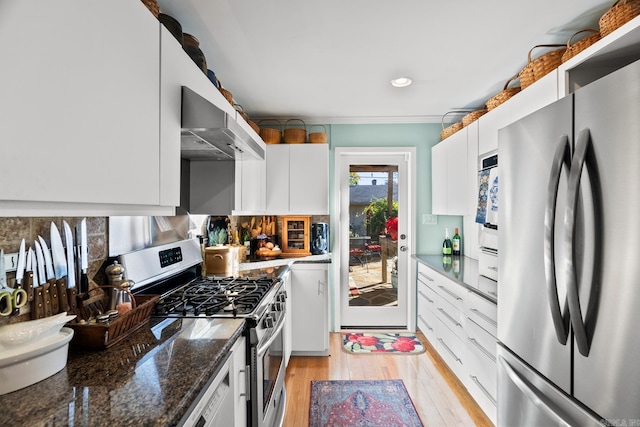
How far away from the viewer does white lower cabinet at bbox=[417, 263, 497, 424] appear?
1.96m

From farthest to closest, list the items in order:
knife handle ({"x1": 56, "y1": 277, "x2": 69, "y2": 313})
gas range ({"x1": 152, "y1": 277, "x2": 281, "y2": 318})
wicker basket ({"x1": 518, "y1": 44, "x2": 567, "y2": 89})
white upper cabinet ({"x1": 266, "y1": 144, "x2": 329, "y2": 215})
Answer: white upper cabinet ({"x1": 266, "y1": 144, "x2": 329, "y2": 215}) → wicker basket ({"x1": 518, "y1": 44, "x2": 567, "y2": 89}) → gas range ({"x1": 152, "y1": 277, "x2": 281, "y2": 318}) → knife handle ({"x1": 56, "y1": 277, "x2": 69, "y2": 313})

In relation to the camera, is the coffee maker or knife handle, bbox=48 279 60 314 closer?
knife handle, bbox=48 279 60 314

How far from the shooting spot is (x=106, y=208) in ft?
3.01

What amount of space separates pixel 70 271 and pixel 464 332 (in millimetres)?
2369

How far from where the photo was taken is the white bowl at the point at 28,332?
0.82 metres

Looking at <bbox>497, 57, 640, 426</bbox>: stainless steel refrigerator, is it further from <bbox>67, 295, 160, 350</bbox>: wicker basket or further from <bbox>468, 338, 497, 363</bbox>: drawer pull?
<bbox>67, 295, 160, 350</bbox>: wicker basket

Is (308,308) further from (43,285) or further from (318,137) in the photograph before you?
(43,285)

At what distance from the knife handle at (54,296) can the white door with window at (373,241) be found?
9.17 feet

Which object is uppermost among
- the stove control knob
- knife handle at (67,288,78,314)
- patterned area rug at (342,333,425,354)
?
knife handle at (67,288,78,314)

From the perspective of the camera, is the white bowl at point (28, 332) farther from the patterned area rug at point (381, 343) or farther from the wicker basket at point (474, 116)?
the wicker basket at point (474, 116)

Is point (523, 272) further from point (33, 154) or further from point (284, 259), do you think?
point (284, 259)

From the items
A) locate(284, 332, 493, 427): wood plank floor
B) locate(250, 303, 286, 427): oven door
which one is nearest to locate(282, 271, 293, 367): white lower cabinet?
locate(284, 332, 493, 427): wood plank floor

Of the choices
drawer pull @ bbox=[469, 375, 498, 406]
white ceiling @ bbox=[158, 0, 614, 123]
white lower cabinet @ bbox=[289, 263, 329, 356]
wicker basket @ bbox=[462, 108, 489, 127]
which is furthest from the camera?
white lower cabinet @ bbox=[289, 263, 329, 356]

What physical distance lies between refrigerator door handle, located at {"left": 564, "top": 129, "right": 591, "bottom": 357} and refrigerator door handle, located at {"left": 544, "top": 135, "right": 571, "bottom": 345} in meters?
0.06
